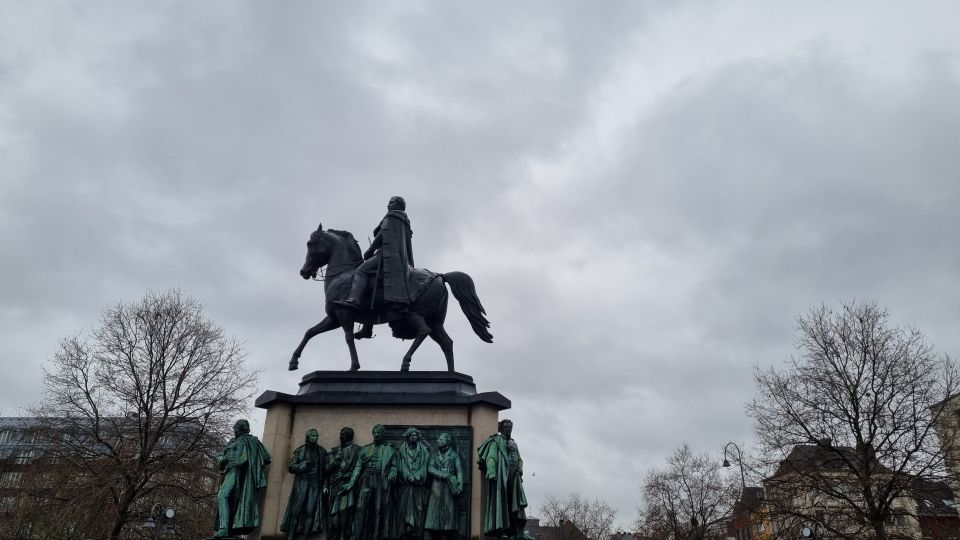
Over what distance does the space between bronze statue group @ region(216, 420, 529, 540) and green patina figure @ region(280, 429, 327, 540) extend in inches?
0.5

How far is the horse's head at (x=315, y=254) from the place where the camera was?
40.0 feet

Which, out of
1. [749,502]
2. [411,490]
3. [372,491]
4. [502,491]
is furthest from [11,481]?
[502,491]

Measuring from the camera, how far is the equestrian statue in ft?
37.9

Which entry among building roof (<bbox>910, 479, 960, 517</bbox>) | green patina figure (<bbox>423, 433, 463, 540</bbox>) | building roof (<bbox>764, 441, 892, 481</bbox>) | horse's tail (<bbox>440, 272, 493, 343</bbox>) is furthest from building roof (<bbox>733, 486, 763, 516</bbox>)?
green patina figure (<bbox>423, 433, 463, 540</bbox>)

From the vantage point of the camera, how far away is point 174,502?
24.9 m

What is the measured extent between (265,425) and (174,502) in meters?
17.9

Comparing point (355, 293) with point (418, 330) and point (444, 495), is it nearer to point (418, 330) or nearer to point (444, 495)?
point (418, 330)

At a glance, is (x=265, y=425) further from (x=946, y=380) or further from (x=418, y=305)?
(x=946, y=380)

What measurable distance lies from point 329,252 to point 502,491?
543 centimetres

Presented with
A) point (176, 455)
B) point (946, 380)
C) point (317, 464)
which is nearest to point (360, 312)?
point (317, 464)

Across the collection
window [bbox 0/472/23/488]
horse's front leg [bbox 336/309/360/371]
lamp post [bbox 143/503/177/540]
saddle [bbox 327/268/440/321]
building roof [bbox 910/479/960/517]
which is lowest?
lamp post [bbox 143/503/177/540]

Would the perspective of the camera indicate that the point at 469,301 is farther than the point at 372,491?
Yes

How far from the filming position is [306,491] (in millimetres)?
9289

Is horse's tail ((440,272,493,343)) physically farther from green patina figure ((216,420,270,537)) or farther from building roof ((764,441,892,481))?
building roof ((764,441,892,481))
